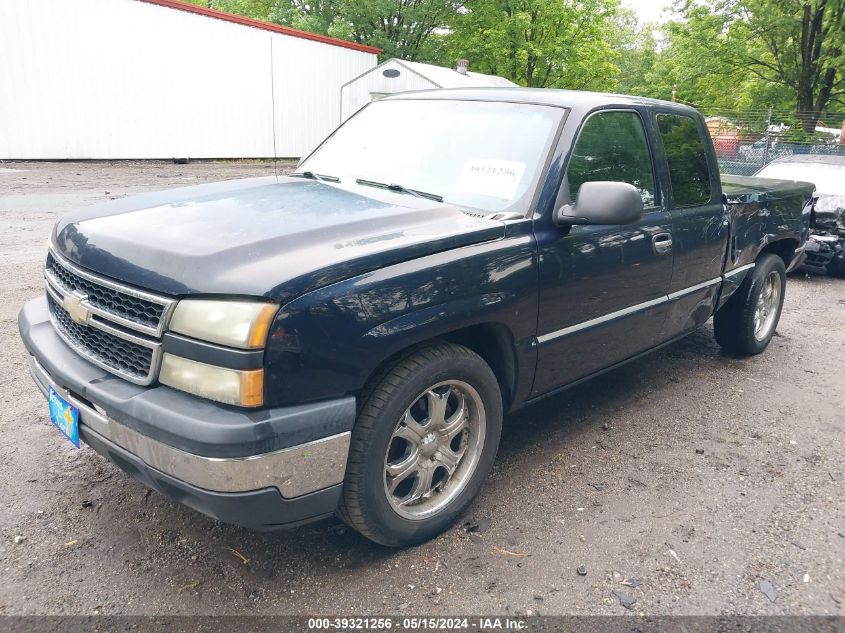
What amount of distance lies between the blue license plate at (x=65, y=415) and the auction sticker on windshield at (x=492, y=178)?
1.89 meters

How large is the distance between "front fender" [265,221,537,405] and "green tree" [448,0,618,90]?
29201 millimetres

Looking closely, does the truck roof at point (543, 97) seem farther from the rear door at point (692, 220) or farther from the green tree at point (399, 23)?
the green tree at point (399, 23)

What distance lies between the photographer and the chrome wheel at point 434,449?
2.65m

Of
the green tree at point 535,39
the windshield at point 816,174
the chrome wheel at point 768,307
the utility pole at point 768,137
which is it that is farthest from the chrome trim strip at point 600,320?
the green tree at point 535,39

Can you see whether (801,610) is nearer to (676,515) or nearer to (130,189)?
(676,515)

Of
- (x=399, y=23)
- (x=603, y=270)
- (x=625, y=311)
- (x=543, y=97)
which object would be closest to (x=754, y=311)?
(x=625, y=311)

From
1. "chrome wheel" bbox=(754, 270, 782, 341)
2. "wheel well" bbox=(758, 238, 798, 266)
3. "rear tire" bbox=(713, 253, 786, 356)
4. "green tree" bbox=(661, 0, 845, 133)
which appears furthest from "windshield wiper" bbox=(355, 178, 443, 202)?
"green tree" bbox=(661, 0, 845, 133)

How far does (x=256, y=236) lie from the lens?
2.45 metres

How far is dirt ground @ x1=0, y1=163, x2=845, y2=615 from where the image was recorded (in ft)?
8.17

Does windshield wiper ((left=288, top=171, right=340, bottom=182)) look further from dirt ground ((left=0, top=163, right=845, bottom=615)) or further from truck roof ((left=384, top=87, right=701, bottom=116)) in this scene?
dirt ground ((left=0, top=163, right=845, bottom=615))

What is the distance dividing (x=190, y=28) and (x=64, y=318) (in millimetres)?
17630

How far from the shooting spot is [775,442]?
3.92m

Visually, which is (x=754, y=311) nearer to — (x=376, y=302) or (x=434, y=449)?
(x=434, y=449)

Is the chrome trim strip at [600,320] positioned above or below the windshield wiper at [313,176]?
below
